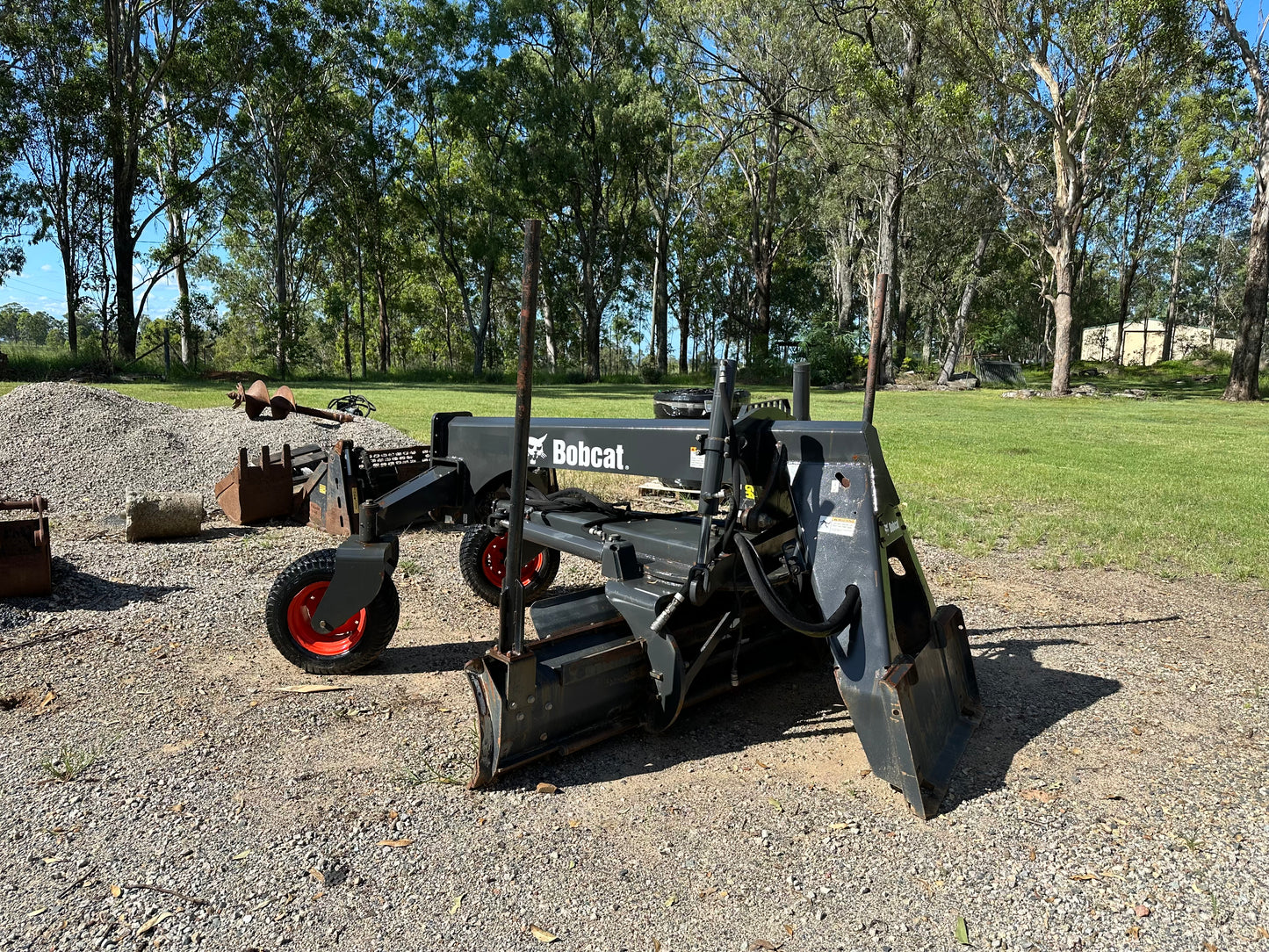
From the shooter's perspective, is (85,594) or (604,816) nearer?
(604,816)

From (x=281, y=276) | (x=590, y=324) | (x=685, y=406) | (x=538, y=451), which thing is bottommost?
(x=538, y=451)

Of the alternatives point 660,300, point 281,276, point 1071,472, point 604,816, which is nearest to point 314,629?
point 604,816

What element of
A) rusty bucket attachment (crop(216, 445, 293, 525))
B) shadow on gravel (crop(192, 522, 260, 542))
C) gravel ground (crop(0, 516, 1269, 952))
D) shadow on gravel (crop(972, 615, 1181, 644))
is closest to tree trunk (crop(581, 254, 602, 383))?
rusty bucket attachment (crop(216, 445, 293, 525))

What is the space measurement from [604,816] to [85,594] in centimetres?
414

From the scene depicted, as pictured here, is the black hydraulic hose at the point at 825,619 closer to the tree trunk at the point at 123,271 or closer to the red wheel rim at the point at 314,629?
the red wheel rim at the point at 314,629

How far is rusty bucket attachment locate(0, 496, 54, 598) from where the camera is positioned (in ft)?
16.3

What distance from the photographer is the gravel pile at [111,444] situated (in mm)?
8156

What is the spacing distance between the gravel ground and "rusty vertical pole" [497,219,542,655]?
0.64m

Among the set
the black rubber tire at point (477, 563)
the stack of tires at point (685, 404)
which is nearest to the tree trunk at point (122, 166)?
the black rubber tire at point (477, 563)

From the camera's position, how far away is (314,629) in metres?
4.12

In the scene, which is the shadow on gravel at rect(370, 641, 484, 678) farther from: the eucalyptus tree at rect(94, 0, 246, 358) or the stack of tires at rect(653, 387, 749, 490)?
the eucalyptus tree at rect(94, 0, 246, 358)

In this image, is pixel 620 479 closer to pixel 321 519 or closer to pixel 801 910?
pixel 321 519

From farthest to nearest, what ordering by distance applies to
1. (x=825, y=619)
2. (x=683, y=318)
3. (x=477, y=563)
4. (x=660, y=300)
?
(x=683, y=318) → (x=660, y=300) → (x=477, y=563) → (x=825, y=619)

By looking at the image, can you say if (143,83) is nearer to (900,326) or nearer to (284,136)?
(284,136)
